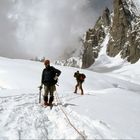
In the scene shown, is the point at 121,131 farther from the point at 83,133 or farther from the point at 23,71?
the point at 23,71

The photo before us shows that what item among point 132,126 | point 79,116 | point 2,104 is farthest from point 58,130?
point 2,104

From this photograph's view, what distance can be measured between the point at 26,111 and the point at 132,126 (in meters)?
4.57

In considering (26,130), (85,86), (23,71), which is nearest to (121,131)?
(26,130)

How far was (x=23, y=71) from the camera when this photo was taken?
37.9m

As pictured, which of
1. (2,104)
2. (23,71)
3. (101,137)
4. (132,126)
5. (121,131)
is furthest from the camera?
(23,71)

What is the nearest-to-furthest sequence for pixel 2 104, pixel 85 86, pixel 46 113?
pixel 46 113 < pixel 2 104 < pixel 85 86

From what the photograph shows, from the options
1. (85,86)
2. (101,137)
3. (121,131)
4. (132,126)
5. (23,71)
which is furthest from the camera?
(23,71)

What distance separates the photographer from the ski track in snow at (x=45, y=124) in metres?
10.4

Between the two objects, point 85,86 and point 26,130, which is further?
point 85,86

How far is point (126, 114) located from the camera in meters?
14.3

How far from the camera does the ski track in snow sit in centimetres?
1040

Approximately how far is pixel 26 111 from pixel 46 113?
994mm

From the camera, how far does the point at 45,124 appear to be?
11.9 m

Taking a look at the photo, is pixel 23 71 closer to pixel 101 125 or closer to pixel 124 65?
pixel 101 125
